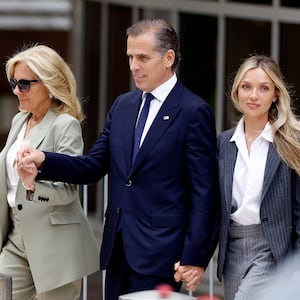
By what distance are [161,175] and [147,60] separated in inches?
21.5

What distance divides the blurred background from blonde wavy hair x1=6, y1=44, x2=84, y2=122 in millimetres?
3524

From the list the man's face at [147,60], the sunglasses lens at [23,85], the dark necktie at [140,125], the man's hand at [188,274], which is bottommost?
the man's hand at [188,274]

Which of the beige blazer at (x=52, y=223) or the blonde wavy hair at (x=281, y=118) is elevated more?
the blonde wavy hair at (x=281, y=118)

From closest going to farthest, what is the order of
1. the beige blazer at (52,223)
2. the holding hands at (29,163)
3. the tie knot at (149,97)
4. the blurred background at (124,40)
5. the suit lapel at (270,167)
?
the suit lapel at (270,167) < the holding hands at (29,163) < the tie knot at (149,97) < the beige blazer at (52,223) < the blurred background at (124,40)

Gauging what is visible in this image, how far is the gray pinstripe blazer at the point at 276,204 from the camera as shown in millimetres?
5594

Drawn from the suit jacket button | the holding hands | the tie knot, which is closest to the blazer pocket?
the holding hands

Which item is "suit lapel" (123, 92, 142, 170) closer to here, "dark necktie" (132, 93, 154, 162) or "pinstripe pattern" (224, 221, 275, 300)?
"dark necktie" (132, 93, 154, 162)

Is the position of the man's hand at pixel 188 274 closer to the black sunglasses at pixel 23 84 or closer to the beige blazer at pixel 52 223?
the beige blazer at pixel 52 223

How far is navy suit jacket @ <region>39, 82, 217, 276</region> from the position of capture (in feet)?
18.6

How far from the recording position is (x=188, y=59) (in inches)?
428

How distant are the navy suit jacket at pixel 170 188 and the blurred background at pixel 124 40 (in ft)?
12.2

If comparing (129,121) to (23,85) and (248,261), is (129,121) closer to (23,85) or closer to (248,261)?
(23,85)

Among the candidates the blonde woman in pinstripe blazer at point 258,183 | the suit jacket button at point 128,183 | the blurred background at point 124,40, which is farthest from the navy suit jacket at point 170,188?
the blurred background at point 124,40

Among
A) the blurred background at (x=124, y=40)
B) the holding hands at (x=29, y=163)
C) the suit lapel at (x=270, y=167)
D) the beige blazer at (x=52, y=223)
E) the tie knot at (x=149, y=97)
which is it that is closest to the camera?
the suit lapel at (x=270, y=167)
